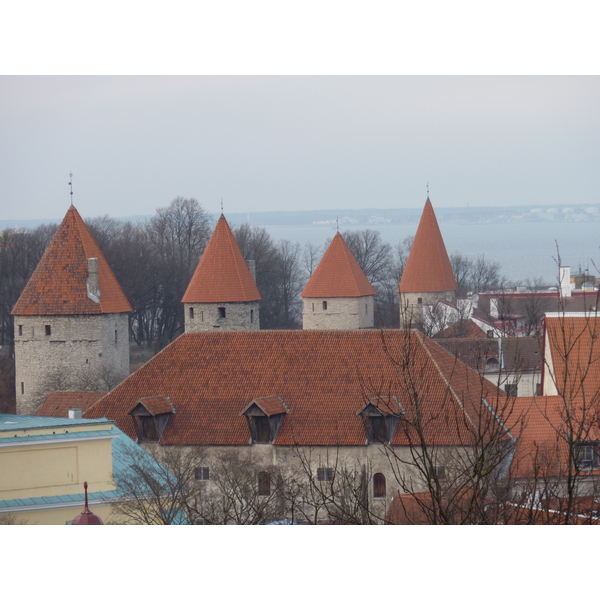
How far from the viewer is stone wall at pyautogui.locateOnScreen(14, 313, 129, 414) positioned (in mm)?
37781

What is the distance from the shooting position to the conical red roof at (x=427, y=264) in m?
53.6

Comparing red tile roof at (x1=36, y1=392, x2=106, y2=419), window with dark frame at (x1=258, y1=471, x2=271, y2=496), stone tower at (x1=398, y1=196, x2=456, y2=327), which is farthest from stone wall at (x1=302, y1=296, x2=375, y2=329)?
window with dark frame at (x1=258, y1=471, x2=271, y2=496)

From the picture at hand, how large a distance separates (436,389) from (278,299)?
44283mm

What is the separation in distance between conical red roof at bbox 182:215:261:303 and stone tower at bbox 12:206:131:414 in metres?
3.51

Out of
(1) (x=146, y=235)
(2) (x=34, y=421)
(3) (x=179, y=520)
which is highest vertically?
(1) (x=146, y=235)

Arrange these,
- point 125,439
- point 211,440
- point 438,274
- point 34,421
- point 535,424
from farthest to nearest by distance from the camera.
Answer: point 438,274, point 211,440, point 535,424, point 125,439, point 34,421

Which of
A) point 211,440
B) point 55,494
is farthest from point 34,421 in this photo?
point 211,440

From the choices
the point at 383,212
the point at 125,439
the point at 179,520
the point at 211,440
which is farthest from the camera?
the point at 383,212

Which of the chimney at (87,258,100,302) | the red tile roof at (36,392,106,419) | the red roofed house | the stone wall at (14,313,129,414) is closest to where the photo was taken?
the red roofed house

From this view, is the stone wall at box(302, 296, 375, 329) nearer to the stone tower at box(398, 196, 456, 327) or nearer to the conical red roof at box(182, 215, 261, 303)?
the conical red roof at box(182, 215, 261, 303)

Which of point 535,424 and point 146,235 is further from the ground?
point 146,235

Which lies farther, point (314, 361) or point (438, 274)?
point (438, 274)

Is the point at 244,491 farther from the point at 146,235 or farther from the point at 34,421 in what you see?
the point at 146,235

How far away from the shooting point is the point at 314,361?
24.1 metres
